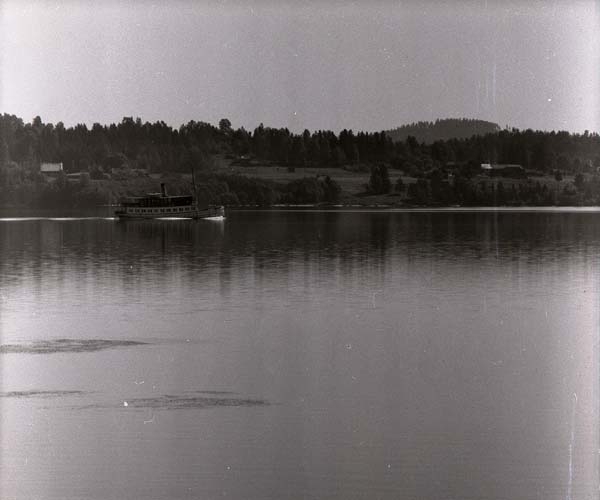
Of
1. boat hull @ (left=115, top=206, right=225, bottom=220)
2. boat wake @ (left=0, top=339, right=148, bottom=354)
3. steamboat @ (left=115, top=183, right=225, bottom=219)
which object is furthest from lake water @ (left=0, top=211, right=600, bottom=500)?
steamboat @ (left=115, top=183, right=225, bottom=219)

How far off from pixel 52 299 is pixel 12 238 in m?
68.8

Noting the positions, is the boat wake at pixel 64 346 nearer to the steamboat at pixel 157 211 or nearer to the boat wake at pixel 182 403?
the boat wake at pixel 182 403

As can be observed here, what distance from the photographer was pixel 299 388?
29.9 m

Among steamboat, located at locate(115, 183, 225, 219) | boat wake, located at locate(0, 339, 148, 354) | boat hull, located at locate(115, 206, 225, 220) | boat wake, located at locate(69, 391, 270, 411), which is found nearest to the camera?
boat wake, located at locate(69, 391, 270, 411)

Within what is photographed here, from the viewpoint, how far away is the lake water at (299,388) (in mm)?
22234

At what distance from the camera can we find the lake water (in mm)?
22234

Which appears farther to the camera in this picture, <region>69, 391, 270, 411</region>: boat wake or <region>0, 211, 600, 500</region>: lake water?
<region>69, 391, 270, 411</region>: boat wake

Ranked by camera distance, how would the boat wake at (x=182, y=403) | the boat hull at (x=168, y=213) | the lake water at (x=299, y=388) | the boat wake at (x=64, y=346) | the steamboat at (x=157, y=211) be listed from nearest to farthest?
1. the lake water at (x=299, y=388)
2. the boat wake at (x=182, y=403)
3. the boat wake at (x=64, y=346)
4. the boat hull at (x=168, y=213)
5. the steamboat at (x=157, y=211)

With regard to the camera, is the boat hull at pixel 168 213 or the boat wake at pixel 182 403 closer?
the boat wake at pixel 182 403

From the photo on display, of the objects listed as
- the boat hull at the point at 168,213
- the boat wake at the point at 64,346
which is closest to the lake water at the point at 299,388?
the boat wake at the point at 64,346

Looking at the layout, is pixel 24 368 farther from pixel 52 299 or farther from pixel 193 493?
pixel 52 299

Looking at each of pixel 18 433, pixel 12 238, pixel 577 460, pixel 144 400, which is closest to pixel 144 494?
pixel 18 433

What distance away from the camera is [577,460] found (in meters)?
23.5

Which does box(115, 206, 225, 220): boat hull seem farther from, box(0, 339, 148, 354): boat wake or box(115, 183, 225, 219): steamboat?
box(0, 339, 148, 354): boat wake
